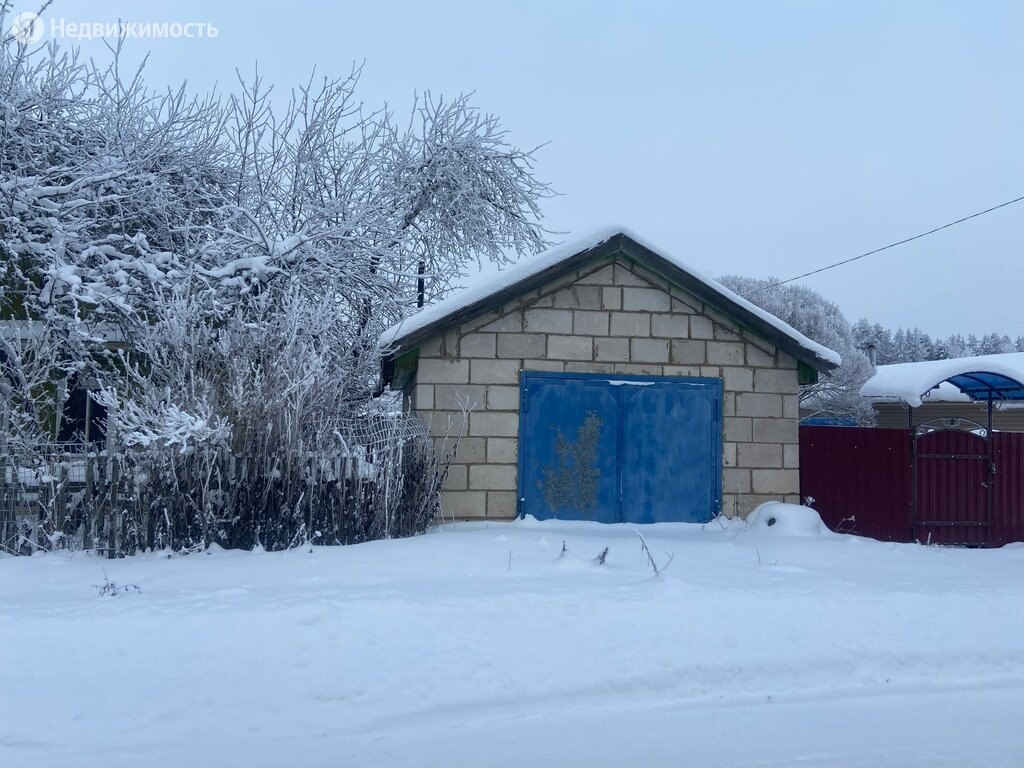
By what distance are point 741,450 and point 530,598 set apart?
491cm

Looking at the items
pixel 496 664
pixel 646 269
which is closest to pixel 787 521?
pixel 646 269

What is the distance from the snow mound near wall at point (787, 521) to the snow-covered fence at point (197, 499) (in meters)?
4.02

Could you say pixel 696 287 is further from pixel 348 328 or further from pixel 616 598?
pixel 348 328

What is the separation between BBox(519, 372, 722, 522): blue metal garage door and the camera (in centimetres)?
980

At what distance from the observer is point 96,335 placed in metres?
12.3

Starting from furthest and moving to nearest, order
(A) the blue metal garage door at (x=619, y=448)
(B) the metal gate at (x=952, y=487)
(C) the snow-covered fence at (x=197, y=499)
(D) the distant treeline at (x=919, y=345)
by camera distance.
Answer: (D) the distant treeline at (x=919, y=345) → (B) the metal gate at (x=952, y=487) → (A) the blue metal garage door at (x=619, y=448) → (C) the snow-covered fence at (x=197, y=499)

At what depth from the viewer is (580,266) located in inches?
388

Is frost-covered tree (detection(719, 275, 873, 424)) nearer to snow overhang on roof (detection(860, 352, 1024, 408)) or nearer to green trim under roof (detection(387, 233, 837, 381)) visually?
snow overhang on roof (detection(860, 352, 1024, 408))

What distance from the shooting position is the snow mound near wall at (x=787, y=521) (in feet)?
30.9

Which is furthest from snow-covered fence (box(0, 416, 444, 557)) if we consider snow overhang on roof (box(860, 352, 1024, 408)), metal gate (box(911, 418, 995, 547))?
snow overhang on roof (box(860, 352, 1024, 408))

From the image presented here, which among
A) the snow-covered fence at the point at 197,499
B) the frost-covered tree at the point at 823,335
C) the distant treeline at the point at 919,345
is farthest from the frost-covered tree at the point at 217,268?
the distant treeline at the point at 919,345

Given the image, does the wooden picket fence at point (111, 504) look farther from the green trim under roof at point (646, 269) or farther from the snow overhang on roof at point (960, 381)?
the snow overhang on roof at point (960, 381)

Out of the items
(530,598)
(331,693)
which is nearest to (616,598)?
(530,598)

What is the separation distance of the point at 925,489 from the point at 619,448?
15.3ft
